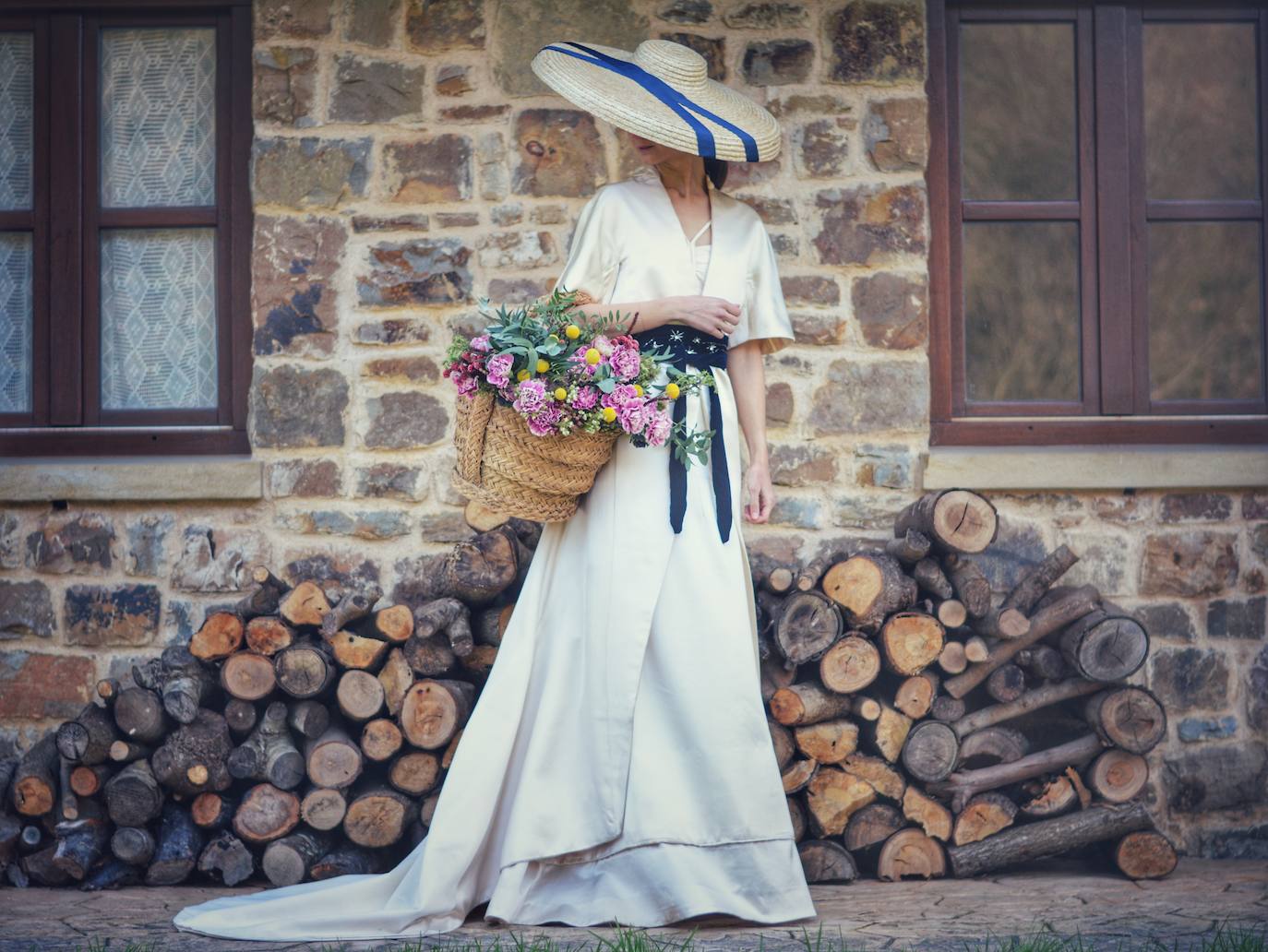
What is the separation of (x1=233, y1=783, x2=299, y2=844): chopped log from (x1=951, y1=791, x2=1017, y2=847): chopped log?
1925 mm

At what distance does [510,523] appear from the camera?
411 centimetres

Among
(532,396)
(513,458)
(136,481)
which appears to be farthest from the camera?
(136,481)

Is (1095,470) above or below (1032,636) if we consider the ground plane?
above

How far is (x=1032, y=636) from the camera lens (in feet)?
13.3

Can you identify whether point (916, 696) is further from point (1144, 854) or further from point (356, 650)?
point (356, 650)

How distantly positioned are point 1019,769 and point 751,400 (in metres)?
1.42

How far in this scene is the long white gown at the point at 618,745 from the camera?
3236 millimetres

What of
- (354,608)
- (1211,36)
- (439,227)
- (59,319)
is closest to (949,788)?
(354,608)

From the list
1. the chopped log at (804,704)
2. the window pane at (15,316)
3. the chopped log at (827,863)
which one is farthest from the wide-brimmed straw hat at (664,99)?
the window pane at (15,316)

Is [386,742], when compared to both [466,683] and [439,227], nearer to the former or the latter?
[466,683]

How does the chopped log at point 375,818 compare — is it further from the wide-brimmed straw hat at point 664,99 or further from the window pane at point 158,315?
the wide-brimmed straw hat at point 664,99

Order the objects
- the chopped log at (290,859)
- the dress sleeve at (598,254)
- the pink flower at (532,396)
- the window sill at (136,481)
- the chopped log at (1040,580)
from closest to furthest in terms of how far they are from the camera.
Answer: the pink flower at (532,396) < the dress sleeve at (598,254) < the chopped log at (290,859) < the chopped log at (1040,580) < the window sill at (136,481)

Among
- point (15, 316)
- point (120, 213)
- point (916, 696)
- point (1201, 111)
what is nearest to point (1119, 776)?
point (916, 696)

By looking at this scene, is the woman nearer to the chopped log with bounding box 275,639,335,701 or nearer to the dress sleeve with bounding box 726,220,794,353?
the dress sleeve with bounding box 726,220,794,353
